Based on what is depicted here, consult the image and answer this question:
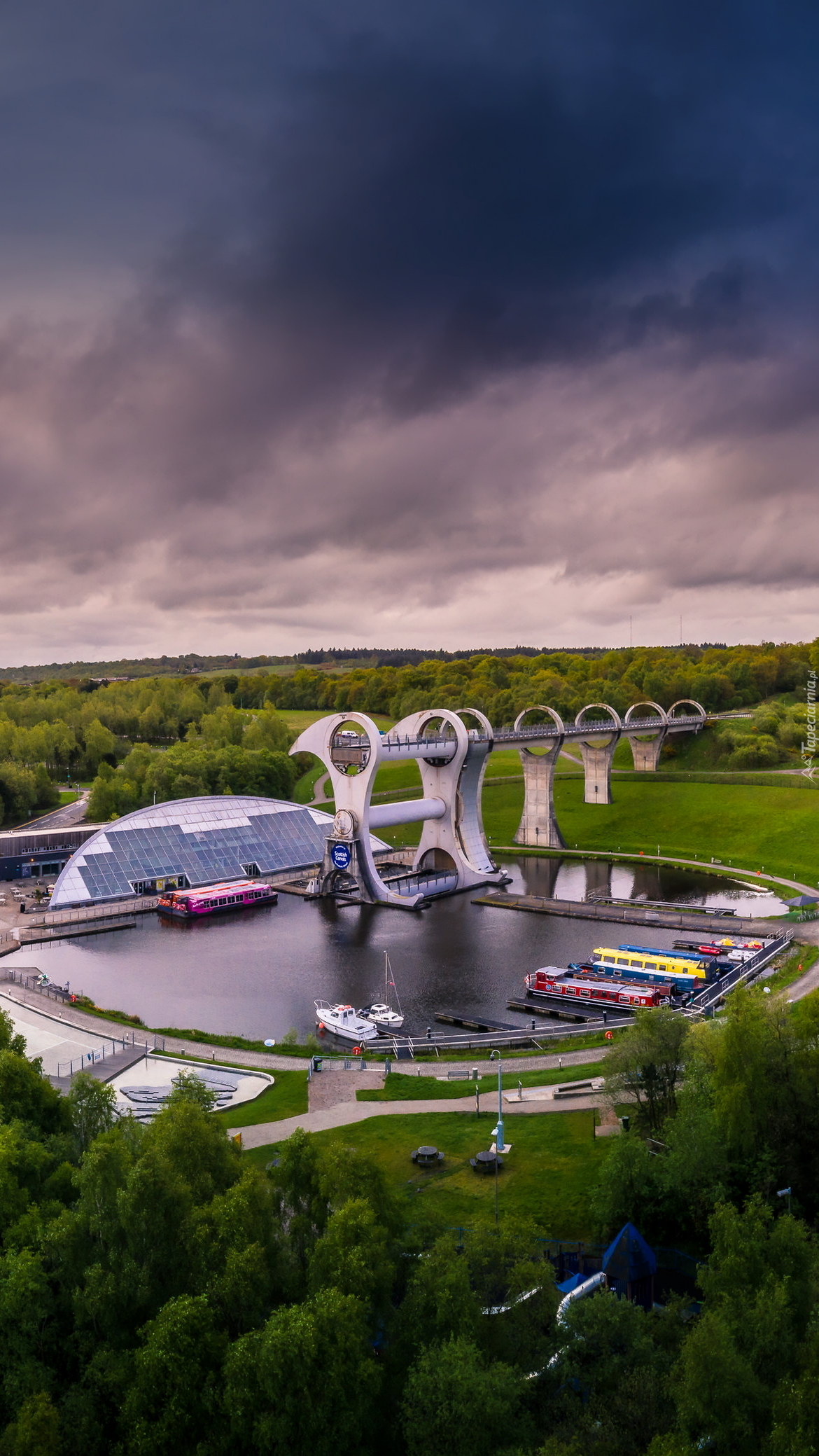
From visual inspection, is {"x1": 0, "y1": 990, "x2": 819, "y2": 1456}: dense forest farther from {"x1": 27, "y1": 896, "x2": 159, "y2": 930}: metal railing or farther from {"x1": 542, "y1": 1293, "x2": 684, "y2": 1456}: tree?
{"x1": 27, "y1": 896, "x2": 159, "y2": 930}: metal railing

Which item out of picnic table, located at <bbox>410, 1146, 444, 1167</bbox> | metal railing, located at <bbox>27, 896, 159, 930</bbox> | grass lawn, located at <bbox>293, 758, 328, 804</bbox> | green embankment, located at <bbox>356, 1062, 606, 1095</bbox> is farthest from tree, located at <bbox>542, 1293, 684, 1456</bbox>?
grass lawn, located at <bbox>293, 758, 328, 804</bbox>

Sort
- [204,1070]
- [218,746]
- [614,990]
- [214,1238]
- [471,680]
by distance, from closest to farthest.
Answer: [214,1238], [204,1070], [614,990], [218,746], [471,680]

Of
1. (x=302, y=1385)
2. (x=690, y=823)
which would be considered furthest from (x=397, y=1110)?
(x=690, y=823)

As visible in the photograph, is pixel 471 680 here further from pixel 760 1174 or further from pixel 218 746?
pixel 760 1174

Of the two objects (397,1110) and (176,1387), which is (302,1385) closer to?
(176,1387)

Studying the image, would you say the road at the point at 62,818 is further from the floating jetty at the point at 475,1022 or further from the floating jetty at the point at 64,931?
the floating jetty at the point at 475,1022

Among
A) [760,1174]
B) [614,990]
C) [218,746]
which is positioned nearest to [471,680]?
[218,746]
